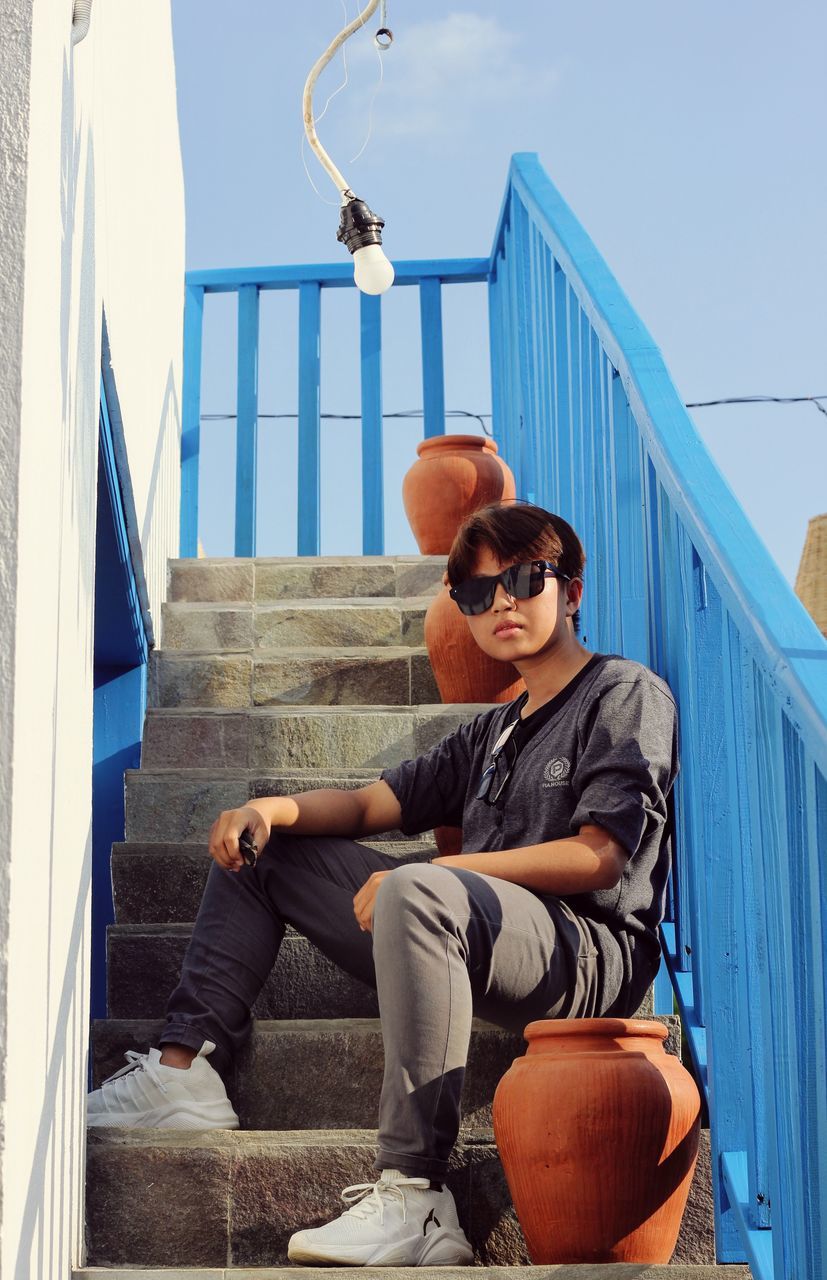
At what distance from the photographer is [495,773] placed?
2203mm

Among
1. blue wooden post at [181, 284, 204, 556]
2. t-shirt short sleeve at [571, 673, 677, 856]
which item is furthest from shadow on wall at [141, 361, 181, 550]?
t-shirt short sleeve at [571, 673, 677, 856]

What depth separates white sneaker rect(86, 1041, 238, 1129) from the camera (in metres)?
1.95

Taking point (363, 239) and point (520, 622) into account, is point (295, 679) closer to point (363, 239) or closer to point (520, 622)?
point (363, 239)

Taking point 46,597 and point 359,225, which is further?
point 359,225

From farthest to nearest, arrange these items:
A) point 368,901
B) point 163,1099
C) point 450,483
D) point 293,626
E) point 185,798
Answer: point 450,483
point 293,626
point 185,798
point 163,1099
point 368,901

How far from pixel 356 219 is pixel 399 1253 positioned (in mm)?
1961

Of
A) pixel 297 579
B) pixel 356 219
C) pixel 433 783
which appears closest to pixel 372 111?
pixel 356 219

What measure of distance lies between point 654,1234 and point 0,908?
2.86 ft

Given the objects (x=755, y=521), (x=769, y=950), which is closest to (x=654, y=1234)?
(x=769, y=950)

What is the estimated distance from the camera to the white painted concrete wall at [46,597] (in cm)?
119

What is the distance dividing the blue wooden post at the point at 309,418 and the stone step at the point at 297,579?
663mm

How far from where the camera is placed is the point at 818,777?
52.2 inches

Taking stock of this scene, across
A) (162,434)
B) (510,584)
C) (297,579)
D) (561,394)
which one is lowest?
(510,584)

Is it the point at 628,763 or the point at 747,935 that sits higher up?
the point at 628,763
